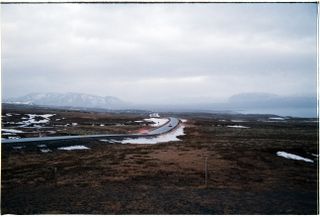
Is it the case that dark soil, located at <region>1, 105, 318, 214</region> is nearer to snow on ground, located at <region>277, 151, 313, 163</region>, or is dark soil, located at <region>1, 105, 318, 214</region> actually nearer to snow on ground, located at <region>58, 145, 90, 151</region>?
snow on ground, located at <region>277, 151, 313, 163</region>

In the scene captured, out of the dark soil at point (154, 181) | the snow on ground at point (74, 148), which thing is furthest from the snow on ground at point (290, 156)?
the snow on ground at point (74, 148)

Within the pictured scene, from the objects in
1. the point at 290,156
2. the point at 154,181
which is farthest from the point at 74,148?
the point at 290,156

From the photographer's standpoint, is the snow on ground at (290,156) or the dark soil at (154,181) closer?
the dark soil at (154,181)

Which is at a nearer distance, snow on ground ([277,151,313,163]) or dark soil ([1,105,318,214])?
dark soil ([1,105,318,214])

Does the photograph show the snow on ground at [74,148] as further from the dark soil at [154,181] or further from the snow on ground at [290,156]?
the snow on ground at [290,156]

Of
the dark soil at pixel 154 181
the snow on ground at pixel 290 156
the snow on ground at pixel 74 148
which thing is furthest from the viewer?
the snow on ground at pixel 74 148

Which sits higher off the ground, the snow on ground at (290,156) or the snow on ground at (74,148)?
the snow on ground at (74,148)

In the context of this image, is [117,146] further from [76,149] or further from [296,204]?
[296,204]

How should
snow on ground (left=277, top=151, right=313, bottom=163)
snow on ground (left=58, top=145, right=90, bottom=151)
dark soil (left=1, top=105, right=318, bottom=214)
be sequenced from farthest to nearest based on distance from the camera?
snow on ground (left=58, top=145, right=90, bottom=151) < snow on ground (left=277, top=151, right=313, bottom=163) < dark soil (left=1, top=105, right=318, bottom=214)

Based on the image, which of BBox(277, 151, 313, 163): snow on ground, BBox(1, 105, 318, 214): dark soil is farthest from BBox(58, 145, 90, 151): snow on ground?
BBox(277, 151, 313, 163): snow on ground

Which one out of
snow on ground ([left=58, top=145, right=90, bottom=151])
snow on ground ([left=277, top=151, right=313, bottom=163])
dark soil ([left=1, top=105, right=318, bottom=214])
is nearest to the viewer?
dark soil ([left=1, top=105, right=318, bottom=214])

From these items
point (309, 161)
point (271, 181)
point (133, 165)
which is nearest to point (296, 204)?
point (271, 181)
